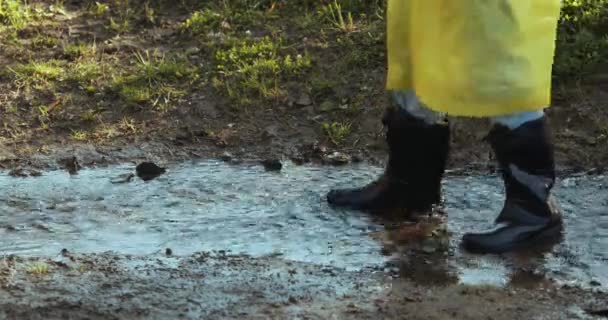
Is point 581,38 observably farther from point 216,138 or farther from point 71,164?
point 71,164

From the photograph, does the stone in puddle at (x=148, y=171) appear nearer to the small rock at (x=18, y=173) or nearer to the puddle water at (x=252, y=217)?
the puddle water at (x=252, y=217)

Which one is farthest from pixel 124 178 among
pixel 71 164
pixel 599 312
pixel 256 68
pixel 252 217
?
pixel 599 312

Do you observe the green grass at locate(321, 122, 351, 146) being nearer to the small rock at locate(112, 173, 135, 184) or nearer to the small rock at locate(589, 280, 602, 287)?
the small rock at locate(112, 173, 135, 184)

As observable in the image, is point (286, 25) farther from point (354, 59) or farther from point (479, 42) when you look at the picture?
point (479, 42)

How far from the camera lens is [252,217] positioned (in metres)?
3.85

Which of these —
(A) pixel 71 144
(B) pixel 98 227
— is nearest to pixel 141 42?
(A) pixel 71 144

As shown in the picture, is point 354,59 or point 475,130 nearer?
point 475,130

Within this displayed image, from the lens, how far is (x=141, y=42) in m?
5.56

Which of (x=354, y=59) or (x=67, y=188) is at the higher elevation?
(x=354, y=59)

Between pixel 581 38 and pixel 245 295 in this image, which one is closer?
pixel 245 295

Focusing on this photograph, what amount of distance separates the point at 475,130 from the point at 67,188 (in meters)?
1.76

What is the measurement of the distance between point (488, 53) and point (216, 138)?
1754mm

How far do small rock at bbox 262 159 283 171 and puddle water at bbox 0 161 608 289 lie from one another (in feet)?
0.12

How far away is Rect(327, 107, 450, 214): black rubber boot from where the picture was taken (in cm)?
367
